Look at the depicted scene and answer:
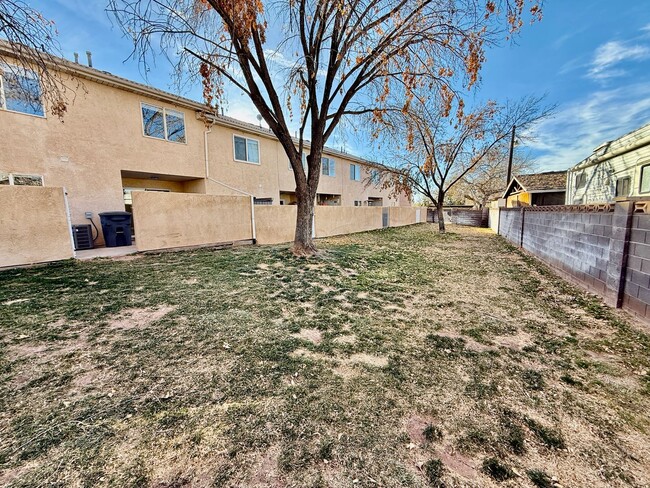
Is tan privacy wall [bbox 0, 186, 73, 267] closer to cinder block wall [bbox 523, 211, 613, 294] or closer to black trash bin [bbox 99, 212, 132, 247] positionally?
black trash bin [bbox 99, 212, 132, 247]

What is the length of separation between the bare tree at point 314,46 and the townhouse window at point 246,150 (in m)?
5.65

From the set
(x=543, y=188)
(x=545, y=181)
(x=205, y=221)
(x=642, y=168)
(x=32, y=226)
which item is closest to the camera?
(x=32, y=226)

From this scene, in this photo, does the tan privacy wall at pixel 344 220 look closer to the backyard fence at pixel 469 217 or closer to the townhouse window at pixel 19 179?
the townhouse window at pixel 19 179

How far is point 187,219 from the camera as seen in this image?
26.5ft

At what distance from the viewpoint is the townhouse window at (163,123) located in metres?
9.66

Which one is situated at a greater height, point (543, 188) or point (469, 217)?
point (543, 188)

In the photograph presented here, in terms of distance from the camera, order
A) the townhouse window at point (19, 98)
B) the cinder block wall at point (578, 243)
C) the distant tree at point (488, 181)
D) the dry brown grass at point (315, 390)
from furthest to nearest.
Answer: the distant tree at point (488, 181) < the townhouse window at point (19, 98) < the cinder block wall at point (578, 243) < the dry brown grass at point (315, 390)

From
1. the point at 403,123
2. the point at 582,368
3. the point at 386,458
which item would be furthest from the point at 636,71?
the point at 386,458

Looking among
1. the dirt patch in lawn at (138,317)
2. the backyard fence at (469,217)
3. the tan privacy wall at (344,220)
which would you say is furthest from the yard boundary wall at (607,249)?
the backyard fence at (469,217)

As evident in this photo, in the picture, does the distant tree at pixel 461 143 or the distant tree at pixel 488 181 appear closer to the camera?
the distant tree at pixel 461 143

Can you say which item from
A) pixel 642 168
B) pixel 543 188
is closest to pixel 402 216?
pixel 543 188

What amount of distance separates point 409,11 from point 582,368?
7.53 m

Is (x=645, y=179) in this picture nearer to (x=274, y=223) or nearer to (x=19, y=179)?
(x=274, y=223)

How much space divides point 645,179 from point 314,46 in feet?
35.2
